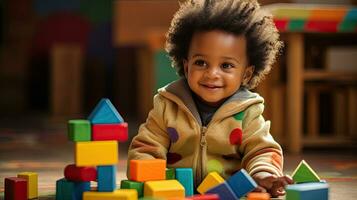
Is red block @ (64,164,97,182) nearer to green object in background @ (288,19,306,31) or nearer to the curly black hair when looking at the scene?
the curly black hair

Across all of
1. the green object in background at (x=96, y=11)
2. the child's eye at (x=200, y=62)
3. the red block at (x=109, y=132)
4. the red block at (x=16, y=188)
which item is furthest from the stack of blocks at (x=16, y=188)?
the green object in background at (x=96, y=11)

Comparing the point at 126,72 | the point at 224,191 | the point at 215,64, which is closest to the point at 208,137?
the point at 215,64

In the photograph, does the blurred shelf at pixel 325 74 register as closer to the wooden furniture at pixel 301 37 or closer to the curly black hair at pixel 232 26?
the wooden furniture at pixel 301 37

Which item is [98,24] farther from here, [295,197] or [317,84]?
[295,197]

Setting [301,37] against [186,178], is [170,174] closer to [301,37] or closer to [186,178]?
[186,178]

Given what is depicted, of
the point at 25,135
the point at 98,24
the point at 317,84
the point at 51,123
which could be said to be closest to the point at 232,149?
the point at 317,84

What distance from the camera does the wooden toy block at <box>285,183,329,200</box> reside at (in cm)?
108

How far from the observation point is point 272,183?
1.26 metres

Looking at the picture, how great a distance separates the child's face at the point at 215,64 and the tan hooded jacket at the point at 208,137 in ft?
0.10

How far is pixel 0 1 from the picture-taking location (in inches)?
184

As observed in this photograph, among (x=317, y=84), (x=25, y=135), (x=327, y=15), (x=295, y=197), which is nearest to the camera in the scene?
(x=295, y=197)

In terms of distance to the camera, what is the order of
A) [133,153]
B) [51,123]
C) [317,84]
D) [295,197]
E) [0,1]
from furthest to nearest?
[0,1] < [51,123] < [317,84] < [133,153] < [295,197]

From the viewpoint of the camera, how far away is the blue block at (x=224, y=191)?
3.70 ft

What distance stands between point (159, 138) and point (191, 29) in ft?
0.79
